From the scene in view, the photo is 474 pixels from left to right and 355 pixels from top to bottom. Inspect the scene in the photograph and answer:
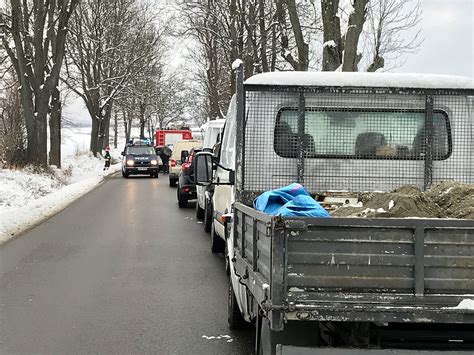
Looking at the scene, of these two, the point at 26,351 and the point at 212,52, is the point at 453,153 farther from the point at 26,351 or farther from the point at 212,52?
the point at 212,52

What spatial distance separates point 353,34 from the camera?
16.1m

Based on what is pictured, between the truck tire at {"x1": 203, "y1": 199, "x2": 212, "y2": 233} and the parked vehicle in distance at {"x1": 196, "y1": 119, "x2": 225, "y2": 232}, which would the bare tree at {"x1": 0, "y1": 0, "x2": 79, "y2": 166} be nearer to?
the parked vehicle in distance at {"x1": 196, "y1": 119, "x2": 225, "y2": 232}

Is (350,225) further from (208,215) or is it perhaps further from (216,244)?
(208,215)

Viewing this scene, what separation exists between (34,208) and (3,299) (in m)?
9.80

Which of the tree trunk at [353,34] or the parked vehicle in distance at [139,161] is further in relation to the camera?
the parked vehicle in distance at [139,161]

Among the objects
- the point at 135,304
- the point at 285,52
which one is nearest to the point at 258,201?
the point at 135,304

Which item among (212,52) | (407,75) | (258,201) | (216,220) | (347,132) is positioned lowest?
(216,220)

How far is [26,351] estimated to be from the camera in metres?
5.54

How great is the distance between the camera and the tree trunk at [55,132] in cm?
3105

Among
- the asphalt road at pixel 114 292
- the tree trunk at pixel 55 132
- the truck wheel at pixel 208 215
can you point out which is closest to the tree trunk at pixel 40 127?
the tree trunk at pixel 55 132

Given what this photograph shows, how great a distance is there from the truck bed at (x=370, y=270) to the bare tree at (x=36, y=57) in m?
23.5

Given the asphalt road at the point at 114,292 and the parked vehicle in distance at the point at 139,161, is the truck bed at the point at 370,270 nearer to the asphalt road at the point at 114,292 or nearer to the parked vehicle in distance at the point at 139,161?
the asphalt road at the point at 114,292

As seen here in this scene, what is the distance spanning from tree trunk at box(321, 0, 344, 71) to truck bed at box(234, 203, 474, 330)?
14280 millimetres

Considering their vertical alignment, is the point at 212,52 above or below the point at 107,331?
above
